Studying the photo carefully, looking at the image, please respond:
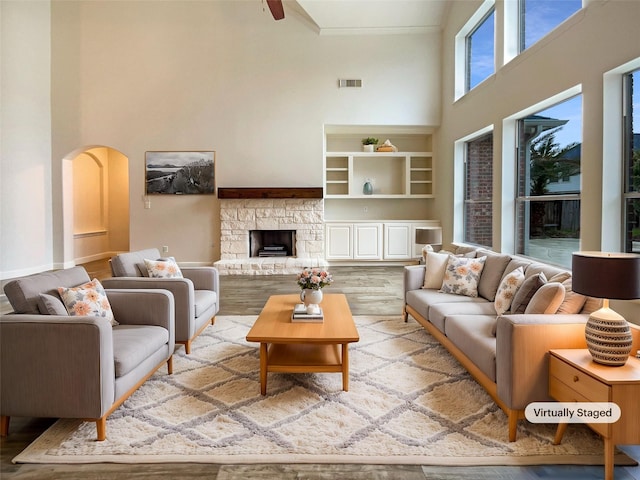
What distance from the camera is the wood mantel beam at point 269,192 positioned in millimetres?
8188

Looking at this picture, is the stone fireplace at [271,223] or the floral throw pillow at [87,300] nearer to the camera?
the floral throw pillow at [87,300]


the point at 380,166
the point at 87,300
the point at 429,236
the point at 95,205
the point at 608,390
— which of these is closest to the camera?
the point at 608,390

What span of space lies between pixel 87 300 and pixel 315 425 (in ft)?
5.47

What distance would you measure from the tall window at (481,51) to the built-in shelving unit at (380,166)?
6.03 ft

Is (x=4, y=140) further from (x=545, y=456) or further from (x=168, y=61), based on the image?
(x=545, y=456)

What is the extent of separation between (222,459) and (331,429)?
2.03 ft

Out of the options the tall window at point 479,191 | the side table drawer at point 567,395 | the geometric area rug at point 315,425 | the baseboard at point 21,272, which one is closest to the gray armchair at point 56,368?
the geometric area rug at point 315,425

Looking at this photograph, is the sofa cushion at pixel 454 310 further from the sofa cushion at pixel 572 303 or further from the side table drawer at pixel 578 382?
the side table drawer at pixel 578 382

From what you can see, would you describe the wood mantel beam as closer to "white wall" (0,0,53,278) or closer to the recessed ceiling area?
the recessed ceiling area

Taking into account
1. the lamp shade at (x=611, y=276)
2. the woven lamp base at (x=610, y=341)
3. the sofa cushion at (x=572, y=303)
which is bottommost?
the woven lamp base at (x=610, y=341)

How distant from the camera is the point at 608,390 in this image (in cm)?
187

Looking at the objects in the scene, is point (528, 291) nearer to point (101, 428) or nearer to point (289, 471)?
point (289, 471)

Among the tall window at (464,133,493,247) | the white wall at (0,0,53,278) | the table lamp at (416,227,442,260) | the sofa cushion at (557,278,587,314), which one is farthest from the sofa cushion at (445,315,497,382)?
the white wall at (0,0,53,278)

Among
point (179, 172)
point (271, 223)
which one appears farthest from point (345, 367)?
point (179, 172)
